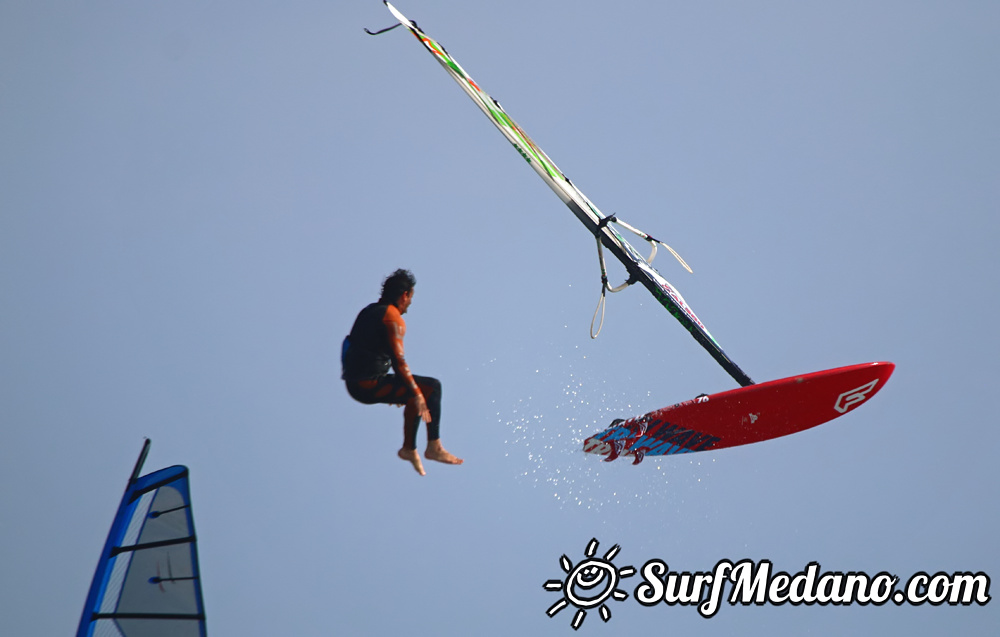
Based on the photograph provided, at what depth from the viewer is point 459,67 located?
11.3 m

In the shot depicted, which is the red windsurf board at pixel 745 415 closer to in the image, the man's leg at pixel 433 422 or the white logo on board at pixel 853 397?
the white logo on board at pixel 853 397

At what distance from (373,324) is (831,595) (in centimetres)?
666

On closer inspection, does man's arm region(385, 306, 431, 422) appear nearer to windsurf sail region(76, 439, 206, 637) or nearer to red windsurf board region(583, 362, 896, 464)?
windsurf sail region(76, 439, 206, 637)

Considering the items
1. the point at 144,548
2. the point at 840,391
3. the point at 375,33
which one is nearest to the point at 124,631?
the point at 144,548

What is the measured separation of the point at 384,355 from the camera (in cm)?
930

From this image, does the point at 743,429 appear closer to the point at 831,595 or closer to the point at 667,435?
the point at 667,435

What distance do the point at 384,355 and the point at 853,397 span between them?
547 cm

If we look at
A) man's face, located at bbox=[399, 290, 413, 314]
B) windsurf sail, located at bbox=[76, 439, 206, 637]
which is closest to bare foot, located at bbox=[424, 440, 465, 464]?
man's face, located at bbox=[399, 290, 413, 314]

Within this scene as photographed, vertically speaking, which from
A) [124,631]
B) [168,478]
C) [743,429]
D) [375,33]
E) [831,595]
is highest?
[375,33]

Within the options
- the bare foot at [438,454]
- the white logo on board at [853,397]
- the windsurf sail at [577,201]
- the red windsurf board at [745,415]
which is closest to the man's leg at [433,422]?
the bare foot at [438,454]

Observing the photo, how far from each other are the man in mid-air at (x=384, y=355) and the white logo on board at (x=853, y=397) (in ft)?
16.4

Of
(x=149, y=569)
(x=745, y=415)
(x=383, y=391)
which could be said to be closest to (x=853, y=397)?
(x=745, y=415)

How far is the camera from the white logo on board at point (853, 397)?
12703 millimetres

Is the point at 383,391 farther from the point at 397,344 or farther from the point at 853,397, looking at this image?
the point at 853,397
